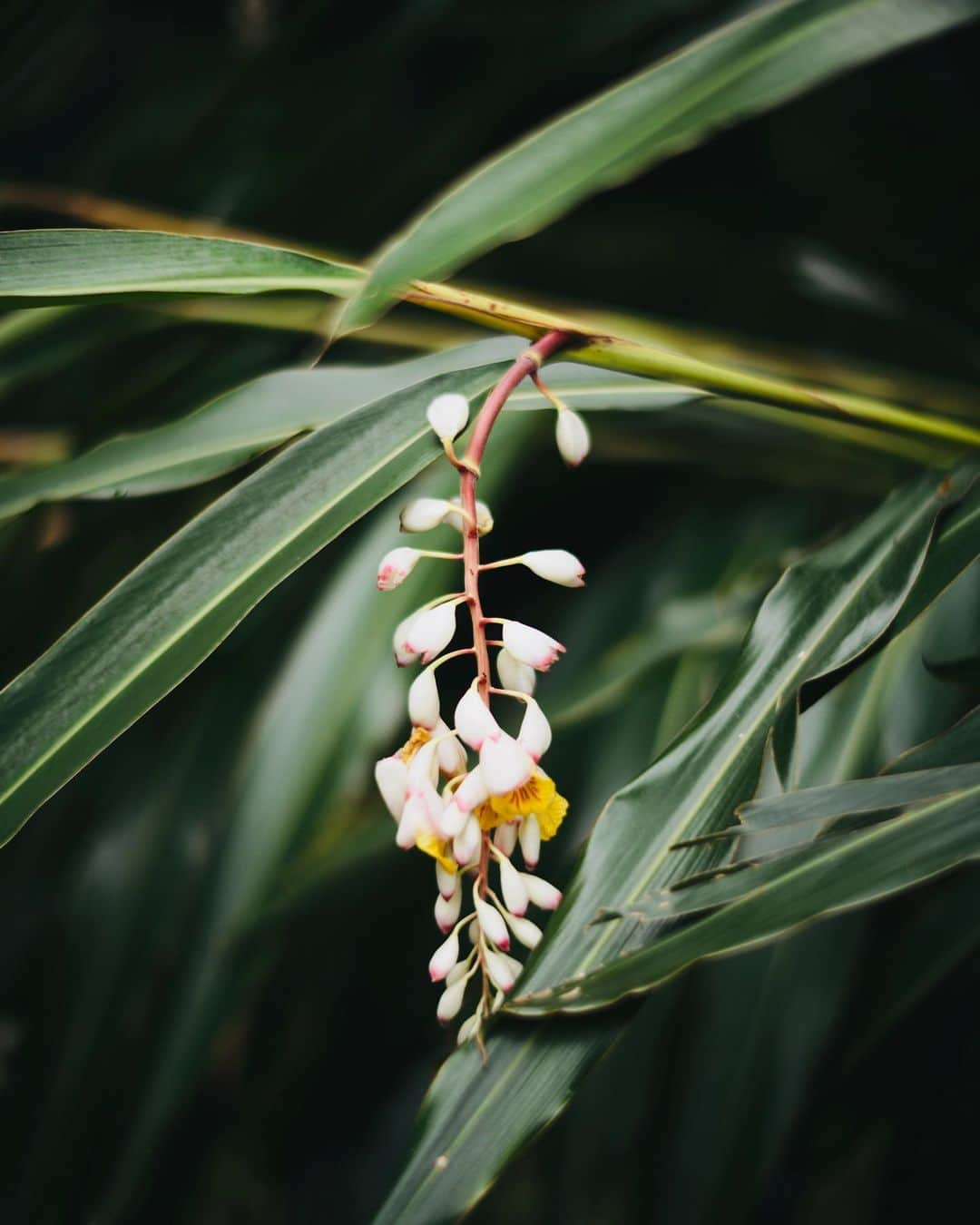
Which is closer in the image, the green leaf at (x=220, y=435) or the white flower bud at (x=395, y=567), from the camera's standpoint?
the white flower bud at (x=395, y=567)

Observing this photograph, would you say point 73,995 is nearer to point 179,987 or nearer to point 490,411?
point 179,987

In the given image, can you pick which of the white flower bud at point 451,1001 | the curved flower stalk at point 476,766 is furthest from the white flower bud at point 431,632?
the white flower bud at point 451,1001

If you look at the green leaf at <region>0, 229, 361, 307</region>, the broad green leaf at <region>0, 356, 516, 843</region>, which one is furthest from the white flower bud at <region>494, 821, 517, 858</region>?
the green leaf at <region>0, 229, 361, 307</region>

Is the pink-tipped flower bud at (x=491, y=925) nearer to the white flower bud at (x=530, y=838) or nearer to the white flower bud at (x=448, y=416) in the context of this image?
the white flower bud at (x=530, y=838)

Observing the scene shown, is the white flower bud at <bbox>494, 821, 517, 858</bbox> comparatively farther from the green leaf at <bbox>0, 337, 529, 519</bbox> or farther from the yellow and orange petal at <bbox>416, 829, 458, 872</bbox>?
the green leaf at <bbox>0, 337, 529, 519</bbox>

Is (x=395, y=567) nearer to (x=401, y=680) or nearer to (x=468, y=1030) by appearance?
(x=468, y=1030)

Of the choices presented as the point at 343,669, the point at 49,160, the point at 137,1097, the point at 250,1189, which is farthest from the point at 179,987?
the point at 49,160
